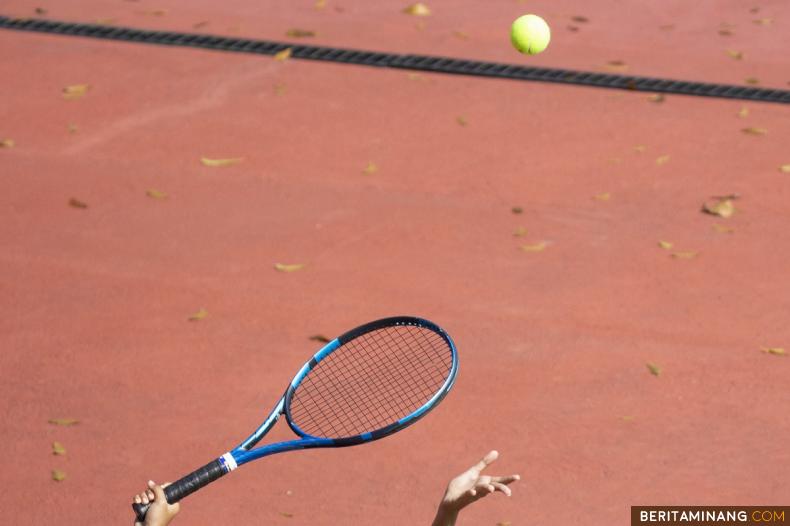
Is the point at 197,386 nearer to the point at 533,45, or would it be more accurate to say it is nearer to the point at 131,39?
the point at 533,45

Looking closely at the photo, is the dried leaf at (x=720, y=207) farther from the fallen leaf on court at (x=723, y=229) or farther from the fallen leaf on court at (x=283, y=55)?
the fallen leaf on court at (x=283, y=55)

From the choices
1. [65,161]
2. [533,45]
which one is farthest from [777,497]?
[65,161]

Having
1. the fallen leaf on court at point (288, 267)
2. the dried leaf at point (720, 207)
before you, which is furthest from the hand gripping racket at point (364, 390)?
Answer: the dried leaf at point (720, 207)

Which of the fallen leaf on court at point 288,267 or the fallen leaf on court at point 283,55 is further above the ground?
the fallen leaf on court at point 283,55

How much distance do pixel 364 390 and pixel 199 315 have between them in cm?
148

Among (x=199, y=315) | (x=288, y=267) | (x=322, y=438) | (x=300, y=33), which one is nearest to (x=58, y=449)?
(x=199, y=315)

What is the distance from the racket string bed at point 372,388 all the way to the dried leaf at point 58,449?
3.43ft

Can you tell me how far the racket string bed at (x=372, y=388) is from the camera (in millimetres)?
4543

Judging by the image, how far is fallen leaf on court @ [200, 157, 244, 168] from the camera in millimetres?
7270

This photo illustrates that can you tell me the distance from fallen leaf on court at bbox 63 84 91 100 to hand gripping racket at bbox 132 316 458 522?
145 inches

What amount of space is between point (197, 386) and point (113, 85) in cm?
365

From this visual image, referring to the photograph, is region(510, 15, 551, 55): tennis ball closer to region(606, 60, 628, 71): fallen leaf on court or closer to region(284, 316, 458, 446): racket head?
region(284, 316, 458, 446): racket head

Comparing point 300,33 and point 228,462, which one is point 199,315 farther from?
point 300,33

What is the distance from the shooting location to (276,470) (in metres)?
4.83
